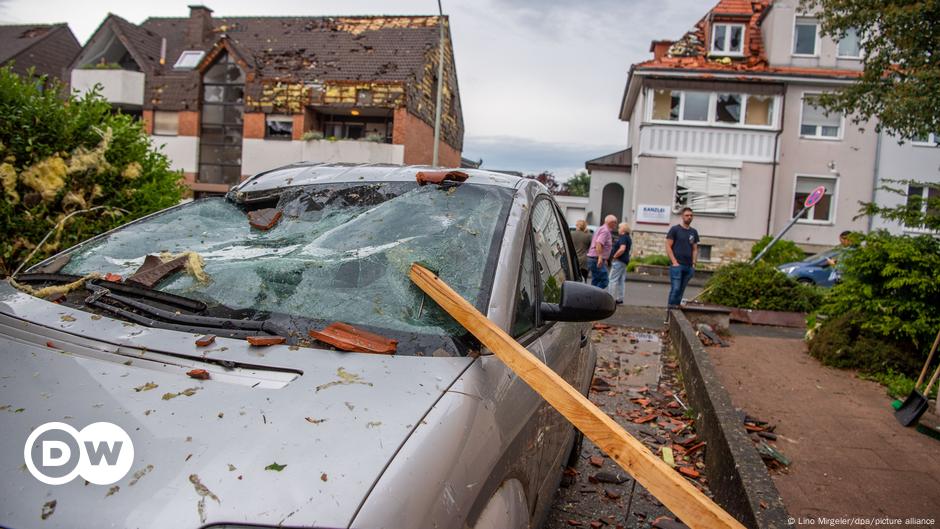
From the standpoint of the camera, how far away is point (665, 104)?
23719mm

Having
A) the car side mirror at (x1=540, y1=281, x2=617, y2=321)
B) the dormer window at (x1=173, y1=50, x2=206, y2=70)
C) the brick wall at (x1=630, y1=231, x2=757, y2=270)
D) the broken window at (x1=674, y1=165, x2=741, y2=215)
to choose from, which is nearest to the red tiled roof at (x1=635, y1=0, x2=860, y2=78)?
the broken window at (x1=674, y1=165, x2=741, y2=215)

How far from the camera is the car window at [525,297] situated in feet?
7.47

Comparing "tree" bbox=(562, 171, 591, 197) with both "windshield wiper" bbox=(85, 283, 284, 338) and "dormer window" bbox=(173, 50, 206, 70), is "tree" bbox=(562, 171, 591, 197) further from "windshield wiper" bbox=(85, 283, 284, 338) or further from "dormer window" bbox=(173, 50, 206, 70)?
"windshield wiper" bbox=(85, 283, 284, 338)

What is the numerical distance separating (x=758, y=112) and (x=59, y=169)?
24288 mm

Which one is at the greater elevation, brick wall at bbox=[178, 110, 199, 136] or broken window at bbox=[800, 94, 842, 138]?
broken window at bbox=[800, 94, 842, 138]

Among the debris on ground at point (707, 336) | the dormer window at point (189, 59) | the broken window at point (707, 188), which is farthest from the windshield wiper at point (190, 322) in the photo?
the dormer window at point (189, 59)

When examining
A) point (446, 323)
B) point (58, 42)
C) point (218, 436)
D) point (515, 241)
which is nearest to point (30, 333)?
point (218, 436)

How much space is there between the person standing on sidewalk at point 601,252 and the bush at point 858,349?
4.59 m

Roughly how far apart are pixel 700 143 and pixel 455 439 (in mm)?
24330

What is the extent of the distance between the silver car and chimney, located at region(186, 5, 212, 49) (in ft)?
117

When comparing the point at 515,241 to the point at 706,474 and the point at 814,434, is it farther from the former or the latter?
the point at 814,434

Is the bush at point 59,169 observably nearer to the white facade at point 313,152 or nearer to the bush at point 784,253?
the bush at point 784,253

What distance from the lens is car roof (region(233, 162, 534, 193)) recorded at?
2.97 m

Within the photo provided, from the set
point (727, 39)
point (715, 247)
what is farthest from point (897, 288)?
point (727, 39)
